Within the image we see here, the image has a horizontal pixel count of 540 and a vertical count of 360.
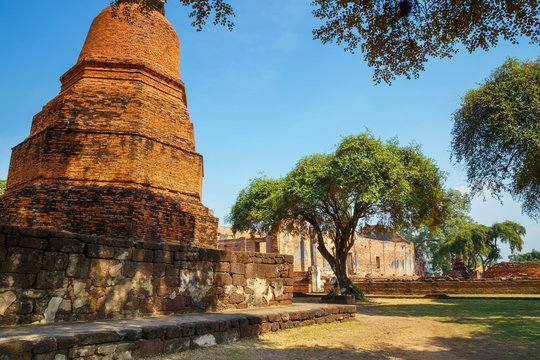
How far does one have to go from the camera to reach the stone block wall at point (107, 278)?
4.95m

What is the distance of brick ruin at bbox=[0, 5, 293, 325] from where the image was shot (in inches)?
209

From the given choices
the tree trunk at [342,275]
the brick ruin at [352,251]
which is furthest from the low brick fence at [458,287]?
the tree trunk at [342,275]

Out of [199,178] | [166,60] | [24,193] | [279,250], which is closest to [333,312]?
[199,178]

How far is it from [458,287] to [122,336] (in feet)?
69.3

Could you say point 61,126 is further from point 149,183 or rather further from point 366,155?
point 366,155

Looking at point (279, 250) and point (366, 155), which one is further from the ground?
point (366, 155)

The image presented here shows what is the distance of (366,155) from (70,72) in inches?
403

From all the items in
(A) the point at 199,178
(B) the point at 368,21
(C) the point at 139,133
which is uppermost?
(B) the point at 368,21

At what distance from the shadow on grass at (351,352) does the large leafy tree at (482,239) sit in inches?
1275

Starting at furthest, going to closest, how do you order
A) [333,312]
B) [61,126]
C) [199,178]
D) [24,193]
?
[199,178]
[333,312]
[61,126]
[24,193]

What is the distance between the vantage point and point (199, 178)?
9.62 metres

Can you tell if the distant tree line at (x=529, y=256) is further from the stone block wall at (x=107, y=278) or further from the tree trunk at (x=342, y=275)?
the stone block wall at (x=107, y=278)

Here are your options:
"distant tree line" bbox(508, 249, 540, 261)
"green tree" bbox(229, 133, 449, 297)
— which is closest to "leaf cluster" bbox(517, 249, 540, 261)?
"distant tree line" bbox(508, 249, 540, 261)

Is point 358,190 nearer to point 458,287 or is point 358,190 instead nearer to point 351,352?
point 351,352
